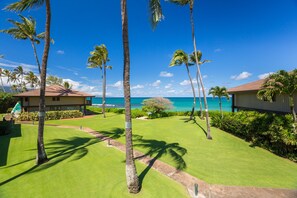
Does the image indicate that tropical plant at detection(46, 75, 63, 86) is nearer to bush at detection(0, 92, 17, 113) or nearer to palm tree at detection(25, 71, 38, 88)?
palm tree at detection(25, 71, 38, 88)

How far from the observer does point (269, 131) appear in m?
11.0

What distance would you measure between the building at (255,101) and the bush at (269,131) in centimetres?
205

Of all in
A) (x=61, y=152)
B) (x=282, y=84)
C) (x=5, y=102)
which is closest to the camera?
(x=61, y=152)

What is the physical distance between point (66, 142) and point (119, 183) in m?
7.78

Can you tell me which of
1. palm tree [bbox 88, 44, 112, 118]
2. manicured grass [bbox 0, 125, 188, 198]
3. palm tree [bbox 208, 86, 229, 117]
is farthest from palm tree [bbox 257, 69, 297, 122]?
palm tree [bbox 88, 44, 112, 118]

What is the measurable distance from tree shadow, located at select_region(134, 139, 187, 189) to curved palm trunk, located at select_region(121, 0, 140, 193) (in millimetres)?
913

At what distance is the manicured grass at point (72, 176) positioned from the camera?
578 cm

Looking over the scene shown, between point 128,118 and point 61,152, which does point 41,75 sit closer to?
point 61,152

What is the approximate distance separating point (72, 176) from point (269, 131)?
43.4 feet

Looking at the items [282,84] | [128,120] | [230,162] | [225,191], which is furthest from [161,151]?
[282,84]

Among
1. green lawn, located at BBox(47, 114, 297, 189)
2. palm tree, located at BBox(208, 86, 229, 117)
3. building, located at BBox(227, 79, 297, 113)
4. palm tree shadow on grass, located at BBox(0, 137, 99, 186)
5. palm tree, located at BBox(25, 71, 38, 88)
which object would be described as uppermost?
palm tree, located at BBox(25, 71, 38, 88)

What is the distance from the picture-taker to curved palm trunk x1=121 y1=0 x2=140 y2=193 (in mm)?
A: 5906

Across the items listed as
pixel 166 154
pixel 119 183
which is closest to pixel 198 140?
pixel 166 154

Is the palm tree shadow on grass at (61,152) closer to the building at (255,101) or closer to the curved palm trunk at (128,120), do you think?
the curved palm trunk at (128,120)
